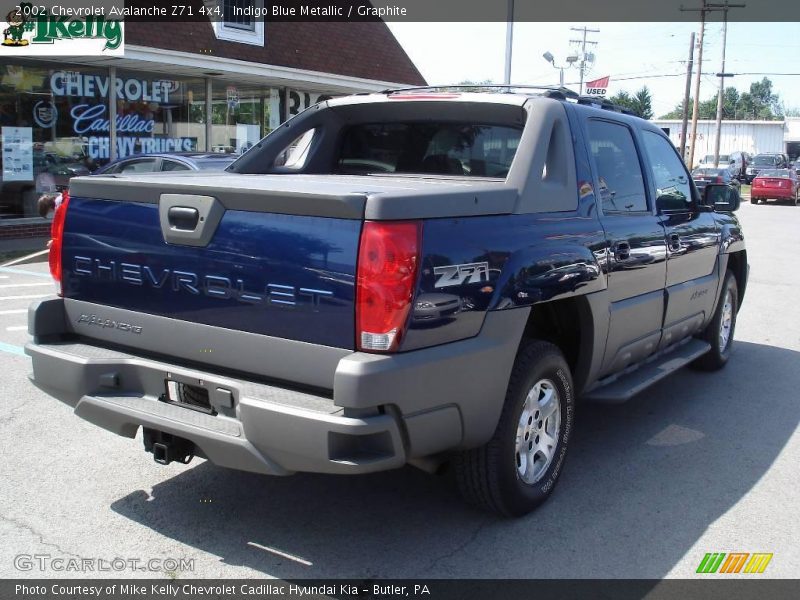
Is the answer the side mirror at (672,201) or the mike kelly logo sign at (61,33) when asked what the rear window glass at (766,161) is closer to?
the mike kelly logo sign at (61,33)

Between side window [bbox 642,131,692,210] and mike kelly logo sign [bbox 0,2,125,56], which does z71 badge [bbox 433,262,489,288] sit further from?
mike kelly logo sign [bbox 0,2,125,56]

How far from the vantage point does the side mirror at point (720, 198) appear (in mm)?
6238

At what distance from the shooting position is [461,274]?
3.36 meters

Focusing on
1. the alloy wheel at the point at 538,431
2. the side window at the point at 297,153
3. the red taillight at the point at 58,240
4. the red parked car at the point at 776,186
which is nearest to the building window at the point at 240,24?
the side window at the point at 297,153

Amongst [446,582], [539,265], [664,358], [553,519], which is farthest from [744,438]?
[446,582]

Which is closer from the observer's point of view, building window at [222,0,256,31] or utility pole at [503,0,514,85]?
building window at [222,0,256,31]

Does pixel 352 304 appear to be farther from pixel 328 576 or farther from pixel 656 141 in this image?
pixel 656 141

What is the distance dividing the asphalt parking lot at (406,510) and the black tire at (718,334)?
3.52 ft

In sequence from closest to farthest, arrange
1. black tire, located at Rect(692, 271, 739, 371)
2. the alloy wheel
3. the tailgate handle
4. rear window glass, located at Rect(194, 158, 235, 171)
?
the tailgate handle
the alloy wheel
black tire, located at Rect(692, 271, 739, 371)
rear window glass, located at Rect(194, 158, 235, 171)

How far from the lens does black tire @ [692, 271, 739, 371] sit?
265 inches

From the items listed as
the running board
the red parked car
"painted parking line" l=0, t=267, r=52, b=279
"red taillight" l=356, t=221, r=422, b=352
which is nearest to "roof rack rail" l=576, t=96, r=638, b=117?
the running board

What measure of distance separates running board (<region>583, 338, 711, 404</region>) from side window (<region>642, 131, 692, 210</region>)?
3.44ft

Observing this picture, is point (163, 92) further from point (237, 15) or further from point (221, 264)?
point (221, 264)

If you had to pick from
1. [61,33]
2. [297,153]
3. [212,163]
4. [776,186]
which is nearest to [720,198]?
[297,153]
